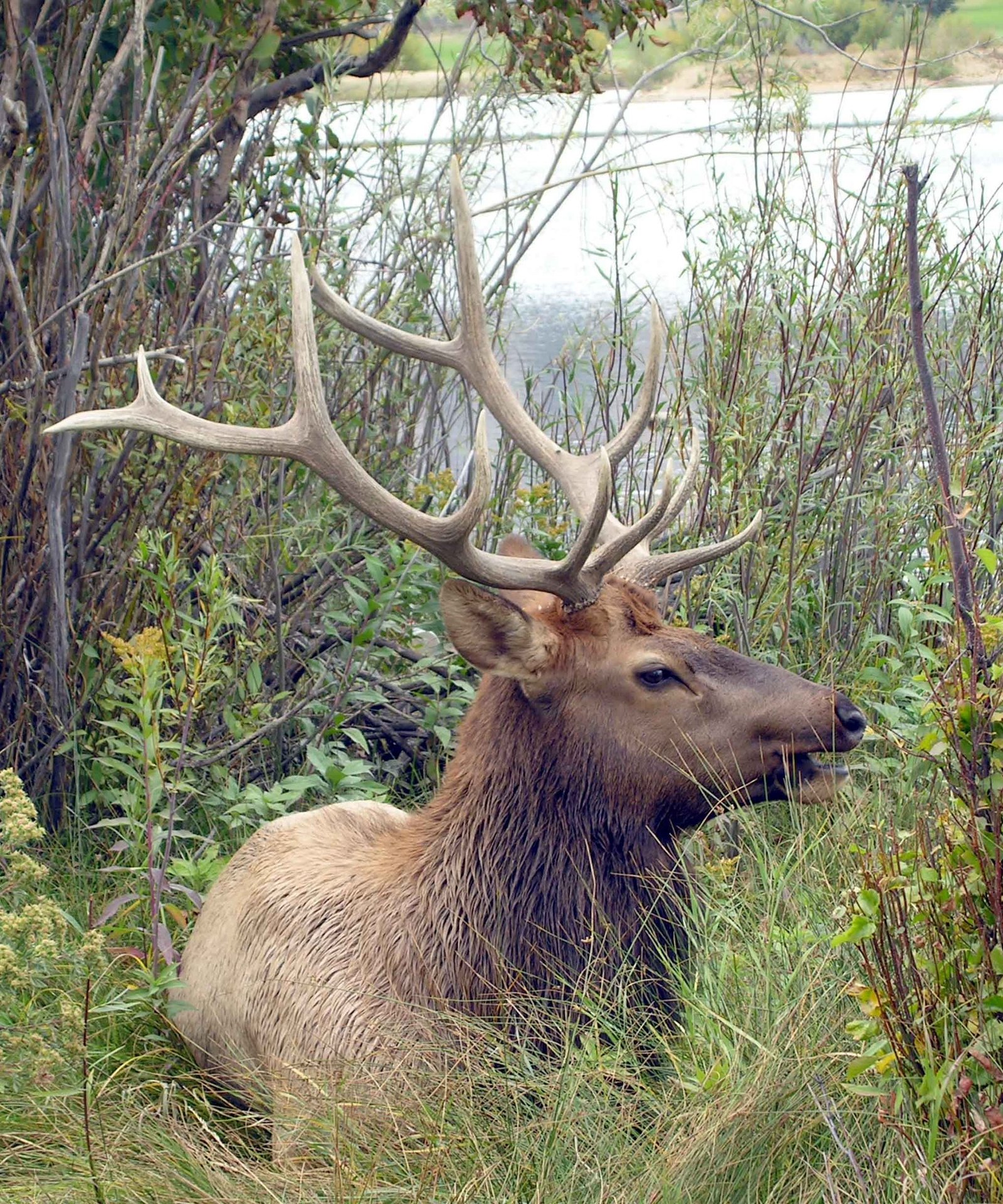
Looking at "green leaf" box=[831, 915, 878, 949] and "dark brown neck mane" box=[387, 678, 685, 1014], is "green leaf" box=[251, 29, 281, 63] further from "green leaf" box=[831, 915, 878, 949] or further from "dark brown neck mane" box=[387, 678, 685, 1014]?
"green leaf" box=[831, 915, 878, 949]

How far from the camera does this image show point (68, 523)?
4.04 m

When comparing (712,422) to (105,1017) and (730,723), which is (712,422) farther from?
(105,1017)

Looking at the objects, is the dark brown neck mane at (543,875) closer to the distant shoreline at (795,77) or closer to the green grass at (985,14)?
the distant shoreline at (795,77)

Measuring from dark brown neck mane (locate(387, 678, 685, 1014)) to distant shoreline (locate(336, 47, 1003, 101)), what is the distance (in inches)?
97.9

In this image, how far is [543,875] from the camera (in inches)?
119

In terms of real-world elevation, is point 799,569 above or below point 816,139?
below

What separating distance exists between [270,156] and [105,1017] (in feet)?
8.99

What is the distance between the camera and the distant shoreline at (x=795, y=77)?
5.18m

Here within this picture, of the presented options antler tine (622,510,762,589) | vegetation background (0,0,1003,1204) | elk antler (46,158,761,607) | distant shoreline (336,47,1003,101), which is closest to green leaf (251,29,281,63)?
vegetation background (0,0,1003,1204)

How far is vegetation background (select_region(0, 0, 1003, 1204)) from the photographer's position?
7.48 ft

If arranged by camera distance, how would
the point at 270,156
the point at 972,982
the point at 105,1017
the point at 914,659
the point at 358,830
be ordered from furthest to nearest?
the point at 270,156 < the point at 914,659 < the point at 358,830 < the point at 105,1017 < the point at 972,982

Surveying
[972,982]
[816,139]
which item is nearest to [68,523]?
[972,982]

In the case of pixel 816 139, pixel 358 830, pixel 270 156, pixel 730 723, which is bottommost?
pixel 358 830

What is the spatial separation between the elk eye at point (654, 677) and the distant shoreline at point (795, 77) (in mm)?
2315
